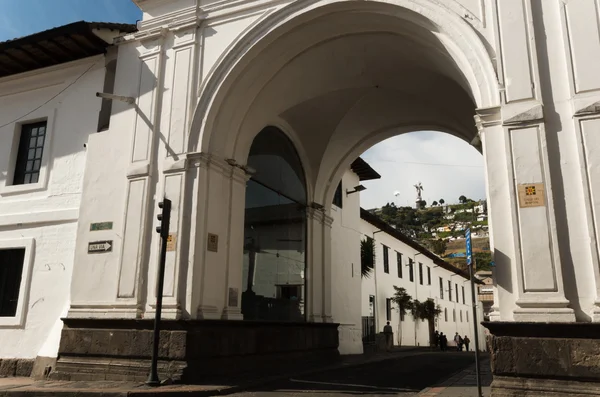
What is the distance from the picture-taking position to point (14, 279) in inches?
407

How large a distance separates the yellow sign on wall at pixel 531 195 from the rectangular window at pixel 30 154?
9.42 meters

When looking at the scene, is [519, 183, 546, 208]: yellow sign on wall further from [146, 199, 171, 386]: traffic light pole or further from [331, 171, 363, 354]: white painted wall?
[331, 171, 363, 354]: white painted wall

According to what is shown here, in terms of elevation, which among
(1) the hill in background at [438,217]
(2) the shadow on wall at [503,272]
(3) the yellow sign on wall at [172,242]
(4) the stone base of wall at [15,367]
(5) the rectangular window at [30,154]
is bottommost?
(4) the stone base of wall at [15,367]

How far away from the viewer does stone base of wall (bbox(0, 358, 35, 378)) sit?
949cm

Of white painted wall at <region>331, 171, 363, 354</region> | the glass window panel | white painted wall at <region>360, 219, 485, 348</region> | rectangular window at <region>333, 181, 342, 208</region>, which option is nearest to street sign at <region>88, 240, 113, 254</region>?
the glass window panel

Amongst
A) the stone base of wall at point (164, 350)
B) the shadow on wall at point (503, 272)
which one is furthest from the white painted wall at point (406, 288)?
the shadow on wall at point (503, 272)

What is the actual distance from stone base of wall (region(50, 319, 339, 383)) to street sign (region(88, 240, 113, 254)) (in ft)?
4.04

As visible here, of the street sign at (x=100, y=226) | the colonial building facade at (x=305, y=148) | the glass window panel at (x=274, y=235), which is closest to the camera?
the colonial building facade at (x=305, y=148)

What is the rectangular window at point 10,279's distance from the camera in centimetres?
1020

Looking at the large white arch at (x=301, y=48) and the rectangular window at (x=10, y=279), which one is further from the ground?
the large white arch at (x=301, y=48)

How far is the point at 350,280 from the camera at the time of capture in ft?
54.8

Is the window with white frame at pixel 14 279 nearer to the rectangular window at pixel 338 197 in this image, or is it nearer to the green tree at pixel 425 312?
the rectangular window at pixel 338 197

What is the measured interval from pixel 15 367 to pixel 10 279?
1.77 m

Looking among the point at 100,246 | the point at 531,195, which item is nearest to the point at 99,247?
the point at 100,246
